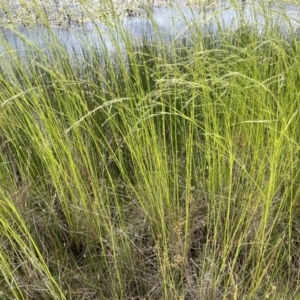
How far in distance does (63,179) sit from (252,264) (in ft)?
1.95

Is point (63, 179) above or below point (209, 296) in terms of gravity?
→ above

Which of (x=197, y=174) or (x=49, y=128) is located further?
(x=197, y=174)

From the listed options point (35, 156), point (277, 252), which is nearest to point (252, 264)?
point (277, 252)

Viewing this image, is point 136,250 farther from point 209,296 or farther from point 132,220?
point 209,296

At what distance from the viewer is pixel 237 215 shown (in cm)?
116

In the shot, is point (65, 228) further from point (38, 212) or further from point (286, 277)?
point (286, 277)

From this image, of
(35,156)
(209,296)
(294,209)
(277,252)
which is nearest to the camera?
(209,296)

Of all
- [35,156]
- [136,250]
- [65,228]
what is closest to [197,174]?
[136,250]

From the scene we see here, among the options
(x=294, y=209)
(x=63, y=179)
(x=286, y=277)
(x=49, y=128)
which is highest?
(x=49, y=128)

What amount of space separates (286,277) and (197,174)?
1.29 ft

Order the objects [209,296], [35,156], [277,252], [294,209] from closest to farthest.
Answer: [209,296] → [277,252] → [294,209] → [35,156]

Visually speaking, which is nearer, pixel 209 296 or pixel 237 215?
pixel 209 296

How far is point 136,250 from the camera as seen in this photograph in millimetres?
1170

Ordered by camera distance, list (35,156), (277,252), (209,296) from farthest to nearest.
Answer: (35,156) → (277,252) → (209,296)
